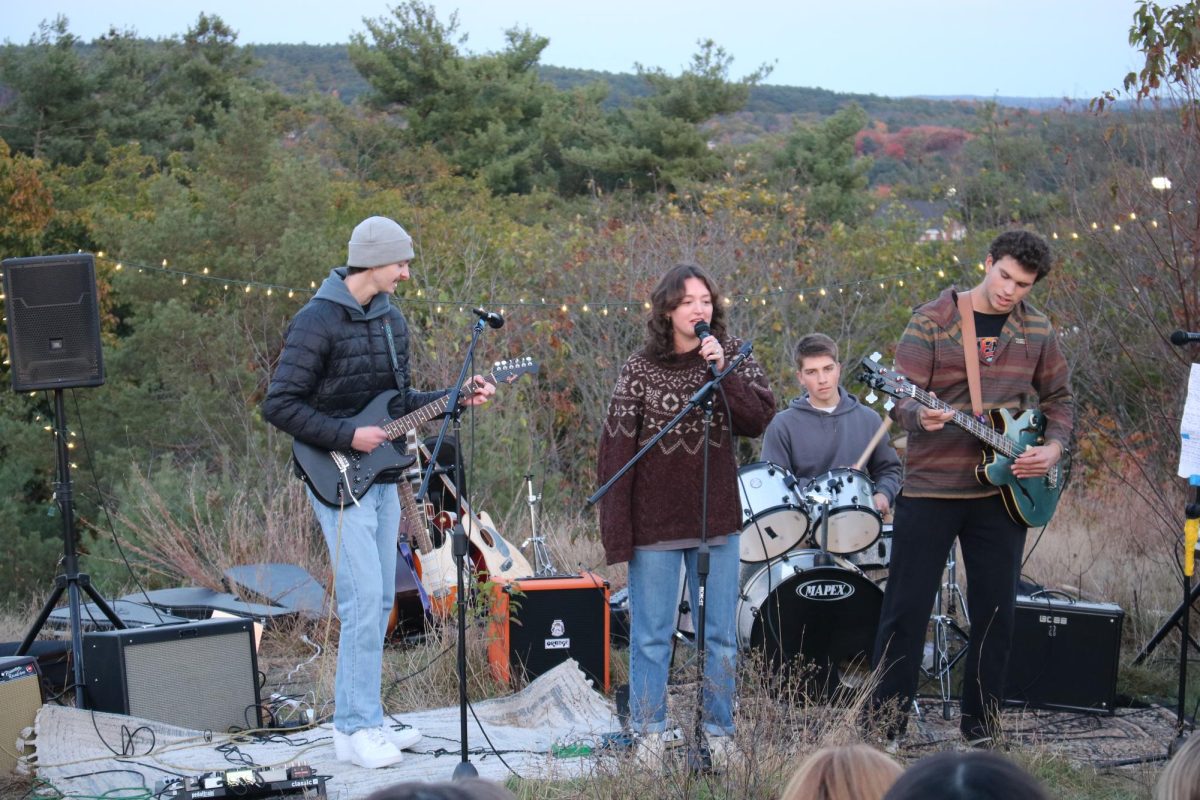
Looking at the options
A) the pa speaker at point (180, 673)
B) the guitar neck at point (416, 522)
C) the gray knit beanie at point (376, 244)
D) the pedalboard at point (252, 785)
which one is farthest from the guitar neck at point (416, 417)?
the guitar neck at point (416, 522)

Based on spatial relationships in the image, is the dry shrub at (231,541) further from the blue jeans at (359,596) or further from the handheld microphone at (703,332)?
the handheld microphone at (703,332)

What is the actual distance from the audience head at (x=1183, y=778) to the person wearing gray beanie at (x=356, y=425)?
11.1 feet

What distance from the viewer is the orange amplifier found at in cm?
651

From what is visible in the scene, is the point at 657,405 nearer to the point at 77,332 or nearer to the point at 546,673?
the point at 546,673

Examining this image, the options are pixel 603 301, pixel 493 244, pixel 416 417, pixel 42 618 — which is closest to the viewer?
pixel 416 417

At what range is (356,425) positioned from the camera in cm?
524

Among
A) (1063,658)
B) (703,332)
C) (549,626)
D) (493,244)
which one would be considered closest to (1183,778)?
(703,332)

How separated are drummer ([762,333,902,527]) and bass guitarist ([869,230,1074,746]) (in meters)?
1.42

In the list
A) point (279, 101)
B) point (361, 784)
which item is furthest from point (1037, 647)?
point (279, 101)

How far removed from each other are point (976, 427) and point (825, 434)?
1.74 meters

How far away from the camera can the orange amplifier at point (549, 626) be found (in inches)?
256

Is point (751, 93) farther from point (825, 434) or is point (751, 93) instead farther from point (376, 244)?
point (376, 244)

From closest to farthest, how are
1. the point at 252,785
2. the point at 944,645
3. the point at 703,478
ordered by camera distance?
1. the point at 252,785
2. the point at 703,478
3. the point at 944,645

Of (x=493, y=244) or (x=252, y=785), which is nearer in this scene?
(x=252, y=785)
